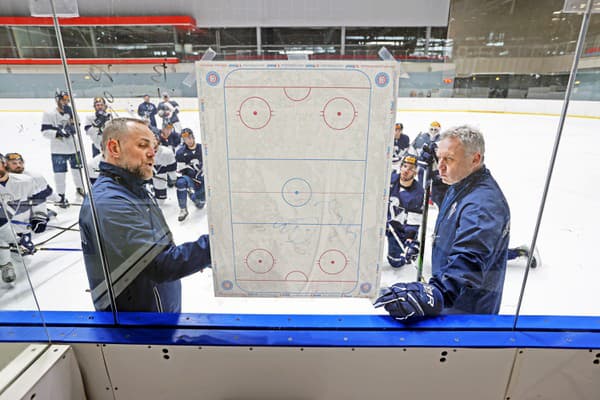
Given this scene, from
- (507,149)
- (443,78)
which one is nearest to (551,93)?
(443,78)

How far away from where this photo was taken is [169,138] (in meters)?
0.95

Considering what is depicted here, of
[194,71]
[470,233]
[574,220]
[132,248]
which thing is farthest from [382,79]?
[574,220]

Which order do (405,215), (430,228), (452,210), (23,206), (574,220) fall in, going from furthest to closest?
(574,220) < (23,206) < (405,215) < (430,228) < (452,210)

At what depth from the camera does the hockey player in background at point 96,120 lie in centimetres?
85

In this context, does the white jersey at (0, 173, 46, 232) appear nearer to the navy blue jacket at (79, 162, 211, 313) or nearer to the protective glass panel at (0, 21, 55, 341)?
the protective glass panel at (0, 21, 55, 341)

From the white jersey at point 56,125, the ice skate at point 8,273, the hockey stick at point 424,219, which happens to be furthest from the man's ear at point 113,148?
the hockey stick at point 424,219

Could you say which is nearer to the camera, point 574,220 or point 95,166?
point 95,166

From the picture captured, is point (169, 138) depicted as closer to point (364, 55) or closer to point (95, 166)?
point (95, 166)

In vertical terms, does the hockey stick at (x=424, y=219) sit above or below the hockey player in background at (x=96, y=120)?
below

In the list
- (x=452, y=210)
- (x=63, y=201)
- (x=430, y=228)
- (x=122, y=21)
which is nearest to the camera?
(x=122, y=21)

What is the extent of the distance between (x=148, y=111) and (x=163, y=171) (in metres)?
0.20

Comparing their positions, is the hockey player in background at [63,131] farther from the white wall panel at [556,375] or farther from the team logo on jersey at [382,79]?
the white wall panel at [556,375]

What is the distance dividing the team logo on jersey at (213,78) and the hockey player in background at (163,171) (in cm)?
27

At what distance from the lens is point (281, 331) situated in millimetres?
975
